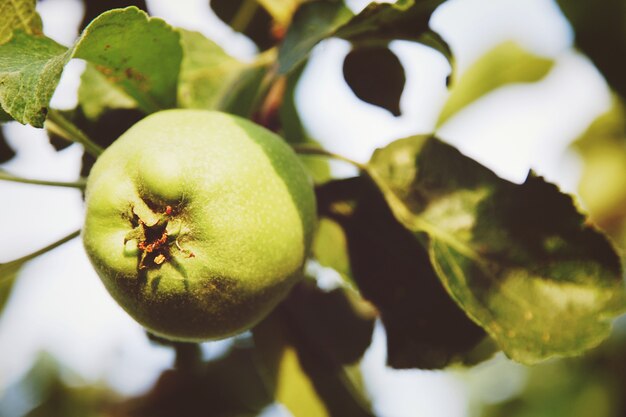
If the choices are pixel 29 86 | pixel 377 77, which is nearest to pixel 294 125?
pixel 377 77

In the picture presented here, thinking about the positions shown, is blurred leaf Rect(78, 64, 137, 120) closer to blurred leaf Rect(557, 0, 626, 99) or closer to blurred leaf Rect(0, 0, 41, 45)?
blurred leaf Rect(0, 0, 41, 45)

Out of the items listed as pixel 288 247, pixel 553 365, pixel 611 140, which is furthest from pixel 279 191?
pixel 553 365

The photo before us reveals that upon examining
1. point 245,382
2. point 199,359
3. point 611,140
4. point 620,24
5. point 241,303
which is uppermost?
point 620,24

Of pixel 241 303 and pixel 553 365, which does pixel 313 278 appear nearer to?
pixel 241 303

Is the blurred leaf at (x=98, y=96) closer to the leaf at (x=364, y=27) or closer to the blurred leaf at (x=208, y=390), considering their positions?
the leaf at (x=364, y=27)

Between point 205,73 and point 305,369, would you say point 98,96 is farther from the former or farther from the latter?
point 305,369

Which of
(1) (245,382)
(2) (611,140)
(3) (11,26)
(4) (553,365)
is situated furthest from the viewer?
(4) (553,365)

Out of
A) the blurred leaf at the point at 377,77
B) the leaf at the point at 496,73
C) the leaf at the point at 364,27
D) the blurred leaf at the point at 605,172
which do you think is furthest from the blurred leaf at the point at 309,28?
the blurred leaf at the point at 605,172
